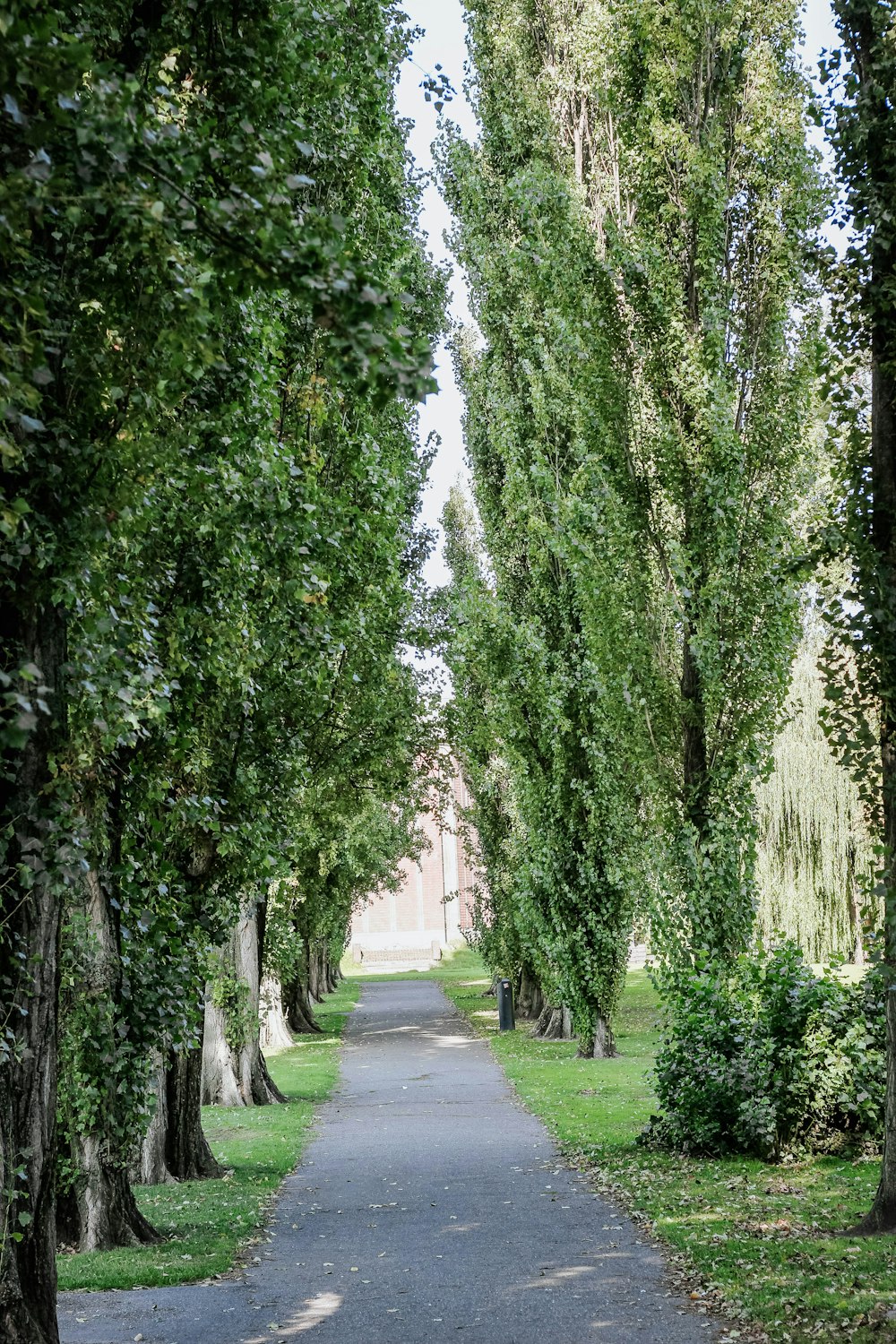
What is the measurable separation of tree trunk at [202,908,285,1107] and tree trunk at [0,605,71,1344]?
12.1 metres

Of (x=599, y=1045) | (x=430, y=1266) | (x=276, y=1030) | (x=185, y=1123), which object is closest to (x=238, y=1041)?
(x=185, y=1123)

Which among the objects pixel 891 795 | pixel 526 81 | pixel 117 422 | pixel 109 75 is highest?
pixel 526 81

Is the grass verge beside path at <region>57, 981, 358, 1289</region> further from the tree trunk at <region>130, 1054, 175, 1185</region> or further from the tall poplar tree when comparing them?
the tall poplar tree

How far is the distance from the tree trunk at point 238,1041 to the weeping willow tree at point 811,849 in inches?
446

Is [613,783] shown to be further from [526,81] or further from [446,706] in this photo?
[526,81]

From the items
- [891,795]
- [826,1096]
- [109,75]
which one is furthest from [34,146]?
[826,1096]

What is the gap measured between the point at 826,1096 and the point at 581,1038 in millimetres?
12120

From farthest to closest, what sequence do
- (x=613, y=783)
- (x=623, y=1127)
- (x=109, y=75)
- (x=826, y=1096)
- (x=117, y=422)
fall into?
1. (x=613, y=783)
2. (x=623, y=1127)
3. (x=826, y=1096)
4. (x=117, y=422)
5. (x=109, y=75)

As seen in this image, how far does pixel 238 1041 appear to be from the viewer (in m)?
18.8

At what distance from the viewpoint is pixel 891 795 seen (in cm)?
869

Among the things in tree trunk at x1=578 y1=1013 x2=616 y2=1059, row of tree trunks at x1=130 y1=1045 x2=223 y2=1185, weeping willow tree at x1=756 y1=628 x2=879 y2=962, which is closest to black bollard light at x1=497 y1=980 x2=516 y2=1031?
weeping willow tree at x1=756 y1=628 x2=879 y2=962

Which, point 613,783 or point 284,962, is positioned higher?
point 613,783

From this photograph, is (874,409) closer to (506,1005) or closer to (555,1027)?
(555,1027)

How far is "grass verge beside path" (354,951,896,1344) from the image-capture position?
7.00 meters
